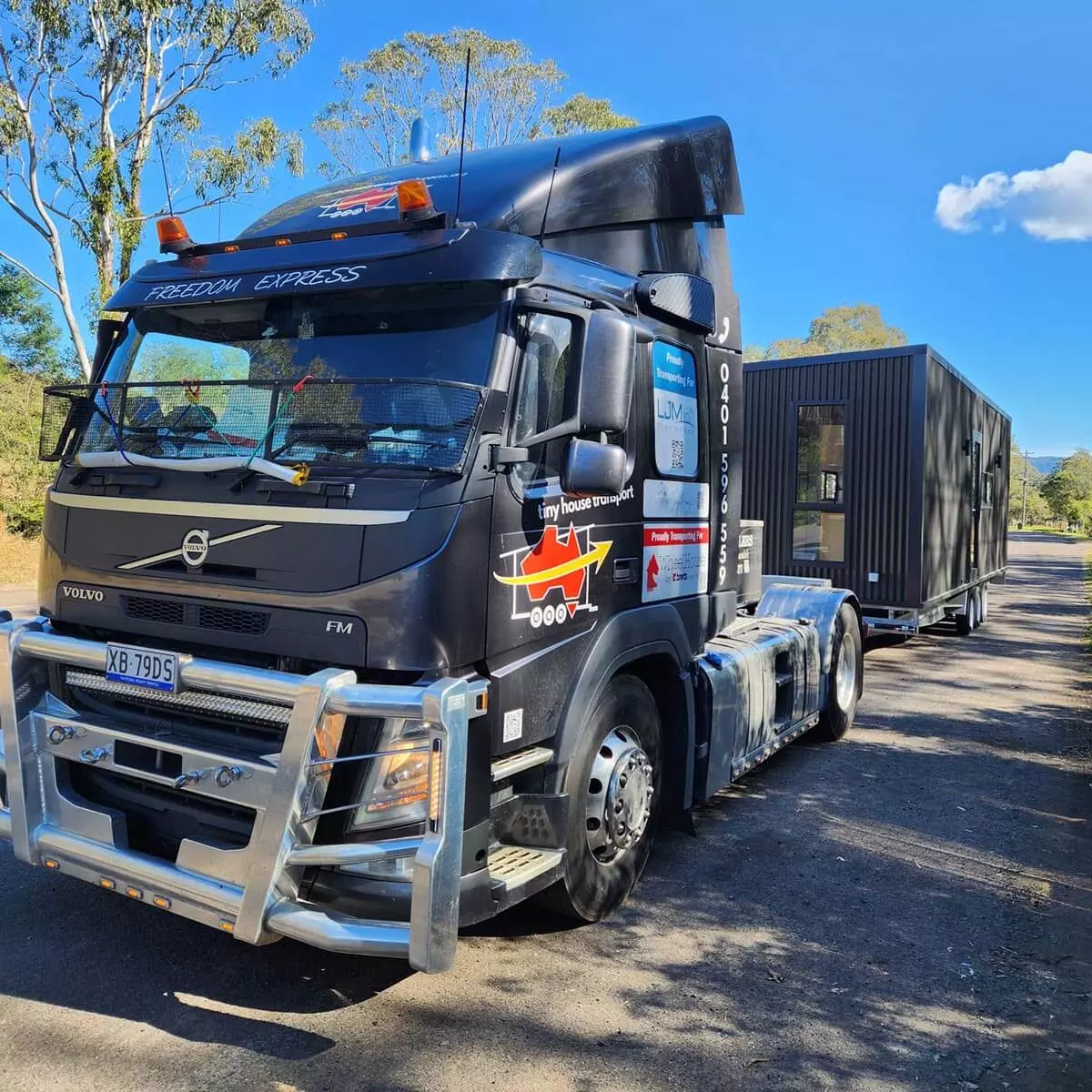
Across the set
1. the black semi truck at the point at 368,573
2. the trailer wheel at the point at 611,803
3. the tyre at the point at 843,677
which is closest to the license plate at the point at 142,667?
the black semi truck at the point at 368,573

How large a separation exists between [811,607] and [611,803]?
391 cm

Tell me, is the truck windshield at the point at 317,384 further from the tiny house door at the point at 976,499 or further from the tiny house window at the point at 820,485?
the tiny house door at the point at 976,499

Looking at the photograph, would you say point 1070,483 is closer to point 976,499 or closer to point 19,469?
point 976,499

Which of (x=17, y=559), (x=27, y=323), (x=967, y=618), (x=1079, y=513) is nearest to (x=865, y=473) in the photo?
(x=967, y=618)

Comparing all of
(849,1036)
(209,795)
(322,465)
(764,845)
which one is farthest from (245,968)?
(764,845)

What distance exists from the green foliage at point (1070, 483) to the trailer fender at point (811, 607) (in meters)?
84.6

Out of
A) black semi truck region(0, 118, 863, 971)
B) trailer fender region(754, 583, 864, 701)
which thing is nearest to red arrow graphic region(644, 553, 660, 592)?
black semi truck region(0, 118, 863, 971)

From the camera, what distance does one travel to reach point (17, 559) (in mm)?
18938

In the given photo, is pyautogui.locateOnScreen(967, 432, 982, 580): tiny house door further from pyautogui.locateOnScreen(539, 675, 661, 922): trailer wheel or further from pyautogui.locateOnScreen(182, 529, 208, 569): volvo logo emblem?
pyautogui.locateOnScreen(182, 529, 208, 569): volvo logo emblem

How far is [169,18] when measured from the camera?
60.1 feet

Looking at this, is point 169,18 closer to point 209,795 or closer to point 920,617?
point 920,617

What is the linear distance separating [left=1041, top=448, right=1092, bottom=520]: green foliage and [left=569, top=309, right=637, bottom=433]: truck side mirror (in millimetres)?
89158

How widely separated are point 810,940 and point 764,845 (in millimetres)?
1093

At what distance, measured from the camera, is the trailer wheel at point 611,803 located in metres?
3.82
